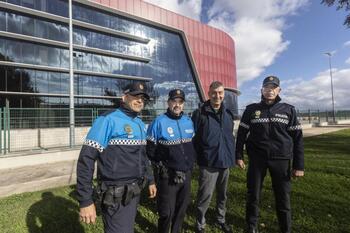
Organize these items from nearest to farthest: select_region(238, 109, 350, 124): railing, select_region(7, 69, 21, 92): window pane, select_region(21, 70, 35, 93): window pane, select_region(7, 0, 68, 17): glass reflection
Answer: select_region(7, 69, 21, 92): window pane → select_region(21, 70, 35, 93): window pane → select_region(7, 0, 68, 17): glass reflection → select_region(238, 109, 350, 124): railing

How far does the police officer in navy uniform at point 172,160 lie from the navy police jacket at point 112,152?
738 millimetres

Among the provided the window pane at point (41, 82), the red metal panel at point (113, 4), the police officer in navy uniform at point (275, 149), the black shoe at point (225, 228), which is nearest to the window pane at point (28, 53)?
the window pane at point (41, 82)

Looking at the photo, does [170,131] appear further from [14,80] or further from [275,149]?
[14,80]

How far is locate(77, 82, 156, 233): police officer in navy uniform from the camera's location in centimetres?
256

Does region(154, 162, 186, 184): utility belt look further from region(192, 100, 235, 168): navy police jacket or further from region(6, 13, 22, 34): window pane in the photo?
region(6, 13, 22, 34): window pane

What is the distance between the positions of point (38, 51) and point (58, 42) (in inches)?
59.6

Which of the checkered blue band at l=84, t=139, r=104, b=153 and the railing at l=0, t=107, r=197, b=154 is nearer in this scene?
the checkered blue band at l=84, t=139, r=104, b=153


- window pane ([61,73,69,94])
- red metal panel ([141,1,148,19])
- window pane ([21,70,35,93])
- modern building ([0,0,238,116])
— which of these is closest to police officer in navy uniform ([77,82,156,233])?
modern building ([0,0,238,116])

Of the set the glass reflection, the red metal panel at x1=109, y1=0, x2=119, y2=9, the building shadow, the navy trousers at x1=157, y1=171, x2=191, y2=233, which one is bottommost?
the building shadow

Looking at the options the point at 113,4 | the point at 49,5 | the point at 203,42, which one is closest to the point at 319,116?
the point at 203,42

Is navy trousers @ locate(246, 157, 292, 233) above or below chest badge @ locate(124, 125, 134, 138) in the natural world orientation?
below

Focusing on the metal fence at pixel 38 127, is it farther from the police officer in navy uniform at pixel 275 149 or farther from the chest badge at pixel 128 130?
the chest badge at pixel 128 130

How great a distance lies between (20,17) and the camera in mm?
20781

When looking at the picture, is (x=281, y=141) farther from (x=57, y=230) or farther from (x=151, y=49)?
(x=151, y=49)
